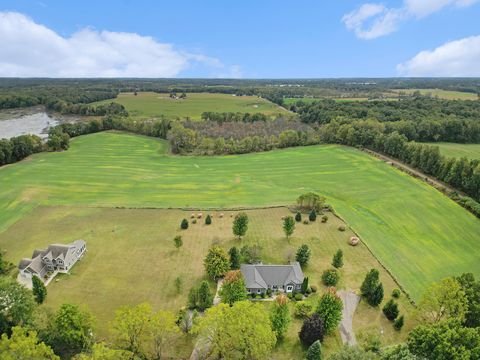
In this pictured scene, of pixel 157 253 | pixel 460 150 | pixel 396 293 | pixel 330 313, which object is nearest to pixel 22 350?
pixel 157 253

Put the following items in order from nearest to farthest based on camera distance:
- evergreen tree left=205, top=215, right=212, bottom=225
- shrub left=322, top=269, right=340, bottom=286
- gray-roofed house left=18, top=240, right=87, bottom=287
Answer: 1. gray-roofed house left=18, top=240, right=87, bottom=287
2. shrub left=322, top=269, right=340, bottom=286
3. evergreen tree left=205, top=215, right=212, bottom=225

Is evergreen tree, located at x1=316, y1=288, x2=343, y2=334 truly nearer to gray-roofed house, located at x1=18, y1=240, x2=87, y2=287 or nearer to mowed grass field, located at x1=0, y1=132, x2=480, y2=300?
mowed grass field, located at x1=0, y1=132, x2=480, y2=300

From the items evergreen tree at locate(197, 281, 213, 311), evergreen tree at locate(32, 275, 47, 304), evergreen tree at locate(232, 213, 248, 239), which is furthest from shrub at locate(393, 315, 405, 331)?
evergreen tree at locate(32, 275, 47, 304)

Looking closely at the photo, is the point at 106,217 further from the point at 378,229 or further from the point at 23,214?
the point at 378,229

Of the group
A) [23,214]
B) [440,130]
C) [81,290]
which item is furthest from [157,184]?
[440,130]

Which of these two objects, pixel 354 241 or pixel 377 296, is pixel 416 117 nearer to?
pixel 354 241

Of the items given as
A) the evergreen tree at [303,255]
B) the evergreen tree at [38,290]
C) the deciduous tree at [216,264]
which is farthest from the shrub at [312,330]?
the evergreen tree at [38,290]
